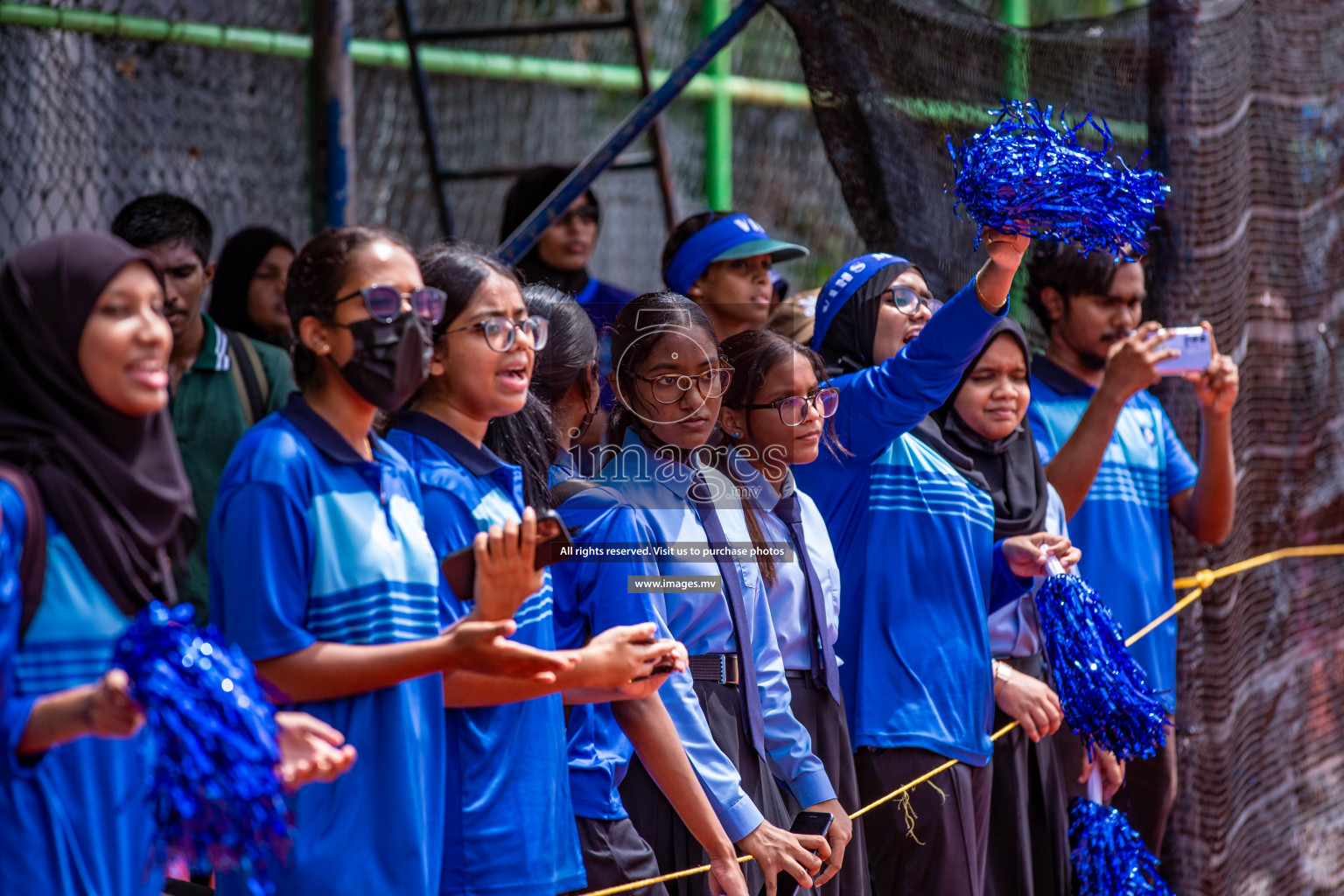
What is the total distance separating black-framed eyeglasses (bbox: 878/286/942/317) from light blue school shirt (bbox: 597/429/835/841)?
0.73m

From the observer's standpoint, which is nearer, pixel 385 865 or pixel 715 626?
pixel 385 865

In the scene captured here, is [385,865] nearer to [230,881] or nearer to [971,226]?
[230,881]

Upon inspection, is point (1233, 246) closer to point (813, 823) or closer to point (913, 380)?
point (913, 380)

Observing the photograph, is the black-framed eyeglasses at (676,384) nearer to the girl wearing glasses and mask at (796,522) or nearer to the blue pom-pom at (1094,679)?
the girl wearing glasses and mask at (796,522)

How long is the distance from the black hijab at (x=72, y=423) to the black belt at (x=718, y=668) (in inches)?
49.1

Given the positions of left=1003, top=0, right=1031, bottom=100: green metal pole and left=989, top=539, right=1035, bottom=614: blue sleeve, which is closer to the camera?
left=989, top=539, right=1035, bottom=614: blue sleeve

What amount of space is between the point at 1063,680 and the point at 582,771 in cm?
137

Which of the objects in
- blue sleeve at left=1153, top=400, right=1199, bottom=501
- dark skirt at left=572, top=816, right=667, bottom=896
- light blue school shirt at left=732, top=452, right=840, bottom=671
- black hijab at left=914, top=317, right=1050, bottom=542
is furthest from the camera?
blue sleeve at left=1153, top=400, right=1199, bottom=501

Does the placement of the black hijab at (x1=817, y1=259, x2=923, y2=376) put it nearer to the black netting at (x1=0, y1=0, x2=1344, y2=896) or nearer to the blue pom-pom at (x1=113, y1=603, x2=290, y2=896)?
the black netting at (x1=0, y1=0, x2=1344, y2=896)

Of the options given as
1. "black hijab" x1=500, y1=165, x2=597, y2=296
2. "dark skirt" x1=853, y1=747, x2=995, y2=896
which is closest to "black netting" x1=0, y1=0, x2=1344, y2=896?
"black hijab" x1=500, y1=165, x2=597, y2=296

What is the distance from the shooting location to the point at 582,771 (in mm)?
2984

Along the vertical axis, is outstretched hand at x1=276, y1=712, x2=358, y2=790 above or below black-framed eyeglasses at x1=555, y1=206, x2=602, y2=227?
below

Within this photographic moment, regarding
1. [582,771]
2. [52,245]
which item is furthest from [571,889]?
[52,245]

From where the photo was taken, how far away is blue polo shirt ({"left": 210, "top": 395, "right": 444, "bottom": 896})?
229 centimetres
